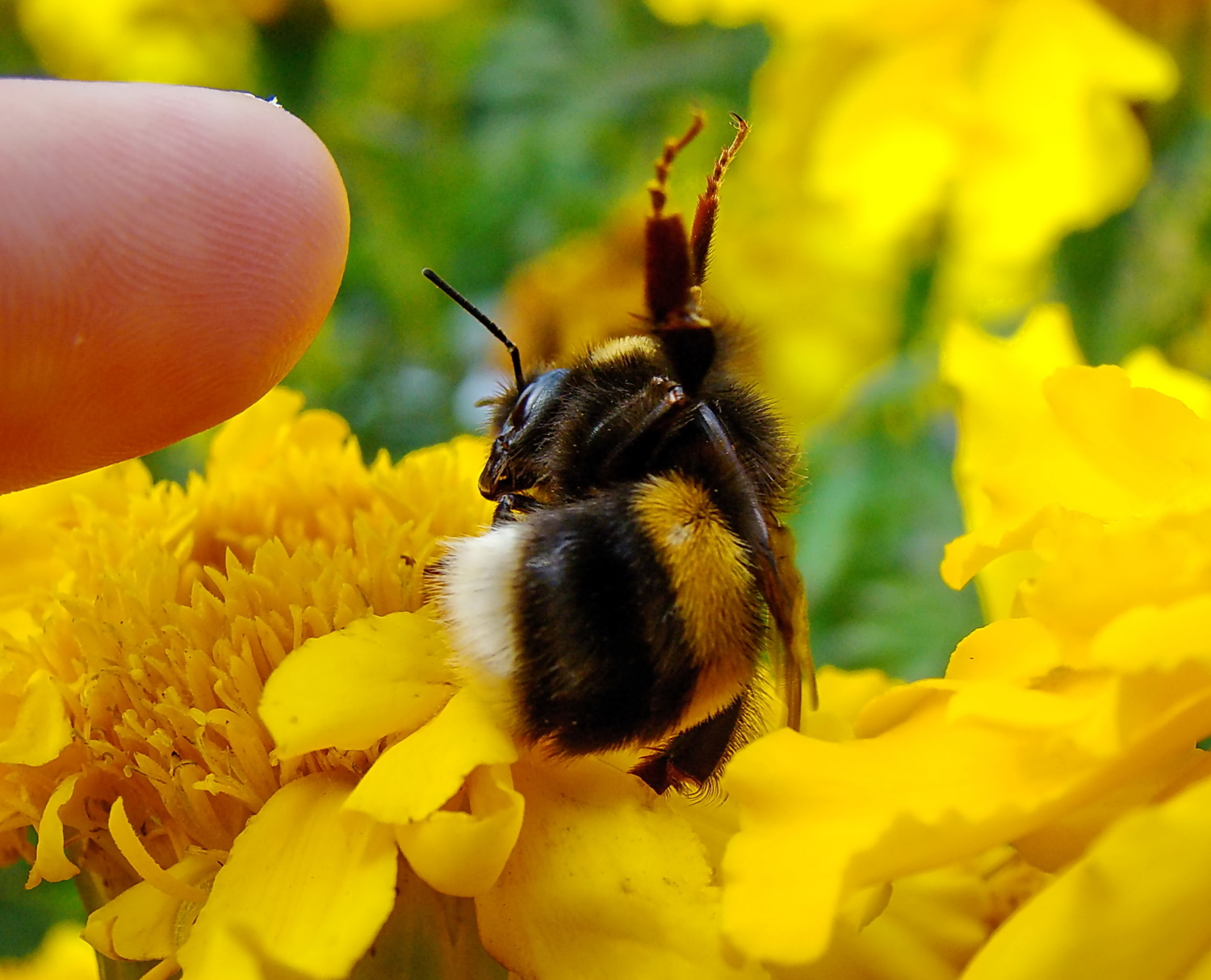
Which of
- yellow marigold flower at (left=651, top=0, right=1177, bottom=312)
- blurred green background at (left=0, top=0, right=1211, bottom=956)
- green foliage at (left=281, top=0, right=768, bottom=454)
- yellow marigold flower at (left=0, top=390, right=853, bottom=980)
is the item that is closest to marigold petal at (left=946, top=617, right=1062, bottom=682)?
yellow marigold flower at (left=0, top=390, right=853, bottom=980)

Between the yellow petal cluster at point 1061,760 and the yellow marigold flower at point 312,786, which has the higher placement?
the yellow petal cluster at point 1061,760

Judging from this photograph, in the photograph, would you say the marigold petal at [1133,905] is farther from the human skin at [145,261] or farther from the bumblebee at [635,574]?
the human skin at [145,261]

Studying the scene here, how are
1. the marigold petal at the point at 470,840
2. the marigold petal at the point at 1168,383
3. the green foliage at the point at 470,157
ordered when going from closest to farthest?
the marigold petal at the point at 470,840
the marigold petal at the point at 1168,383
the green foliage at the point at 470,157

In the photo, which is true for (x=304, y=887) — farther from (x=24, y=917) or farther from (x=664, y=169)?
(x=24, y=917)

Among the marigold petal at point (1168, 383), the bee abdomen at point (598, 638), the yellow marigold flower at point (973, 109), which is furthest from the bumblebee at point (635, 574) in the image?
the yellow marigold flower at point (973, 109)

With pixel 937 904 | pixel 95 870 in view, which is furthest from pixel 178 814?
pixel 937 904

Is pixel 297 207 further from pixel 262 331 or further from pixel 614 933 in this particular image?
pixel 614 933

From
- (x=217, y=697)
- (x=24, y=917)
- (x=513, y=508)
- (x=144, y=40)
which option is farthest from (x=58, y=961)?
(x=144, y=40)

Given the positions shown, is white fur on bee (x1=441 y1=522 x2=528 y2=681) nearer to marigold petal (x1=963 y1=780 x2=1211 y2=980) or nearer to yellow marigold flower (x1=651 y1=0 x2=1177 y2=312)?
marigold petal (x1=963 y1=780 x2=1211 y2=980)
